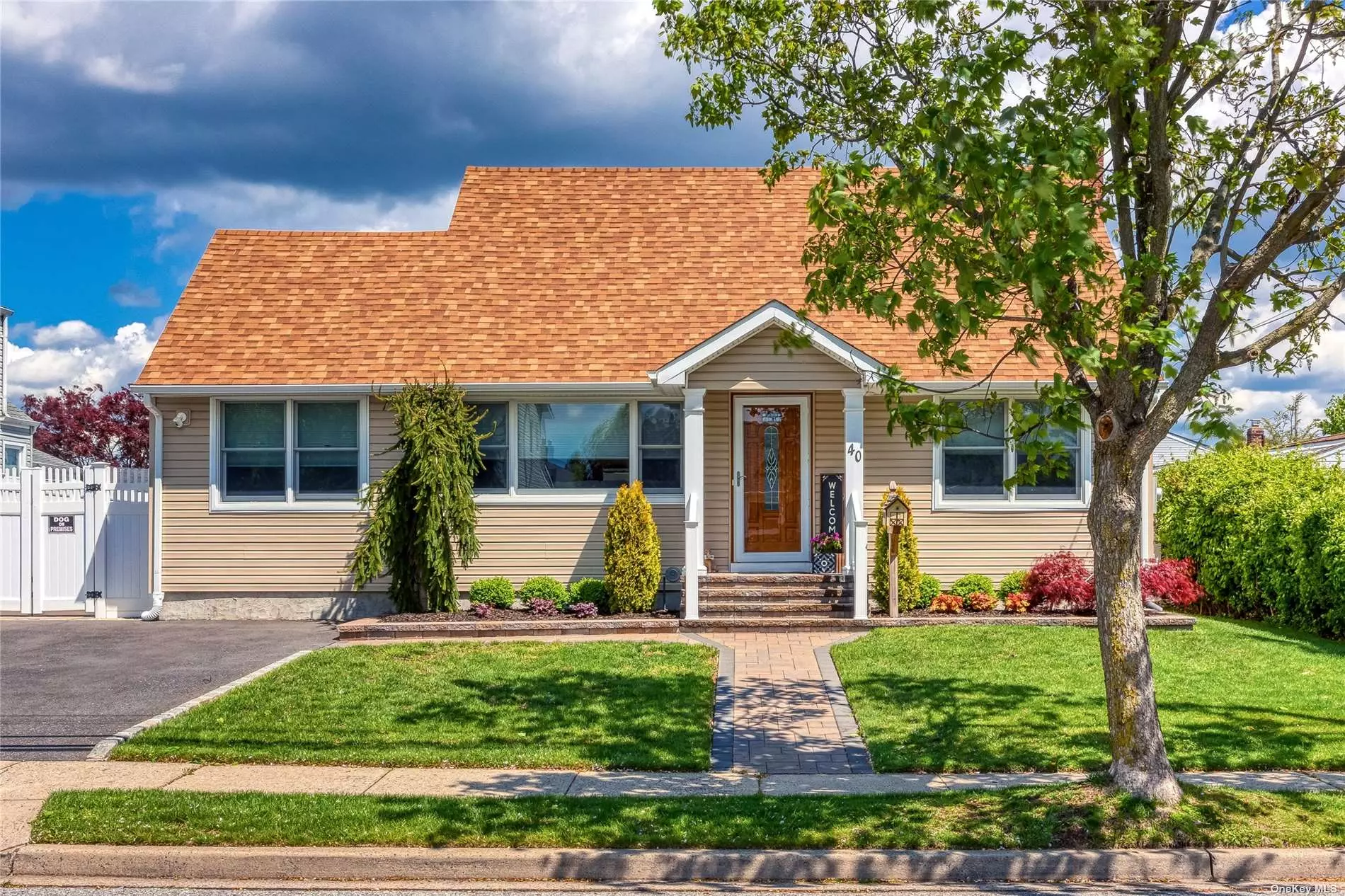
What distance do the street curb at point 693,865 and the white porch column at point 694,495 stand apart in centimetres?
759

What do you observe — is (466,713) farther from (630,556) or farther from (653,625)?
(630,556)

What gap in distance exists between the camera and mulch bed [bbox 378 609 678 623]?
13688 mm

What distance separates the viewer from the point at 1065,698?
9.51m

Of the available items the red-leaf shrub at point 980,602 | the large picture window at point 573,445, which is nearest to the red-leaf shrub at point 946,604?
the red-leaf shrub at point 980,602

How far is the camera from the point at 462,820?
661 centimetres

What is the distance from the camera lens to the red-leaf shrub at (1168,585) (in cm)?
1407

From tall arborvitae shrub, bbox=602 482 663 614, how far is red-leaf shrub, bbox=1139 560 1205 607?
6722mm

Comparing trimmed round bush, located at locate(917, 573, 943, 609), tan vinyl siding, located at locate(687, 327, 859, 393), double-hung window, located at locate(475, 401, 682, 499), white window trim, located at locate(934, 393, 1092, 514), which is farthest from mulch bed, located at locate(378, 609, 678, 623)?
white window trim, located at locate(934, 393, 1092, 514)

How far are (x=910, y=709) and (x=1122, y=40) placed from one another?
19.2ft

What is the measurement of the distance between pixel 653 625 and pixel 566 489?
285cm

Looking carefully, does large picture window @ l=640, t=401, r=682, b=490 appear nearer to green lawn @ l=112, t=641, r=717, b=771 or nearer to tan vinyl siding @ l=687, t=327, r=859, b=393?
tan vinyl siding @ l=687, t=327, r=859, b=393

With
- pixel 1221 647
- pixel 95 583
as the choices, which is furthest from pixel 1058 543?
pixel 95 583

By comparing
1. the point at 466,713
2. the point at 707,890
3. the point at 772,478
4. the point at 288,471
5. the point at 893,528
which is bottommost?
the point at 707,890

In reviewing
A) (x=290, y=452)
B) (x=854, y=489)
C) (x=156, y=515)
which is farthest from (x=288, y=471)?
(x=854, y=489)
